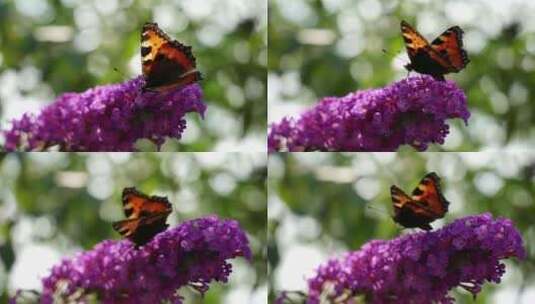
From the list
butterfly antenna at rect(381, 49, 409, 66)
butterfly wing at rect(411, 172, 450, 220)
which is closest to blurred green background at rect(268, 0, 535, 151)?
butterfly antenna at rect(381, 49, 409, 66)

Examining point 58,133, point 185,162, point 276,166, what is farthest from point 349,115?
point 58,133

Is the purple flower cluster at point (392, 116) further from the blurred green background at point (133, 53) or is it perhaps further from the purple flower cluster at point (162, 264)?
the purple flower cluster at point (162, 264)

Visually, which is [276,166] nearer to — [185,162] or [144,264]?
[185,162]

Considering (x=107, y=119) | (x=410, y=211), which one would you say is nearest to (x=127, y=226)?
(x=107, y=119)

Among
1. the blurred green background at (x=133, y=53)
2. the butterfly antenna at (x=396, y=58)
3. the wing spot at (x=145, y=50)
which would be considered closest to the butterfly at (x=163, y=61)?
the wing spot at (x=145, y=50)

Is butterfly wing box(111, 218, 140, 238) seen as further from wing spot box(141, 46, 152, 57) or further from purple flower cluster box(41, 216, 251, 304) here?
wing spot box(141, 46, 152, 57)
